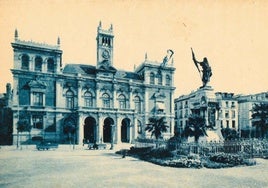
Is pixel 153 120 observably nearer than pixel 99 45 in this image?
Yes

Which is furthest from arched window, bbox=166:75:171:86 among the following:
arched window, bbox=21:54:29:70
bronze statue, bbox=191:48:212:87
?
arched window, bbox=21:54:29:70

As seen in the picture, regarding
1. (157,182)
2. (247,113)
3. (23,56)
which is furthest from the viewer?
(247,113)

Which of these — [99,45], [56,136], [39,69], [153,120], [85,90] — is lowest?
[56,136]

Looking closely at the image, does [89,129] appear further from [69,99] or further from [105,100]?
[69,99]

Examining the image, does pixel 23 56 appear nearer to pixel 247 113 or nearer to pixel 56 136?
pixel 56 136

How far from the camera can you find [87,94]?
129 feet

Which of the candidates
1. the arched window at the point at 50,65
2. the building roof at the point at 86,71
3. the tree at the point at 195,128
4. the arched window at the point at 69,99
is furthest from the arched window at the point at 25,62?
the tree at the point at 195,128

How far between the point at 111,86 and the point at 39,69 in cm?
1211

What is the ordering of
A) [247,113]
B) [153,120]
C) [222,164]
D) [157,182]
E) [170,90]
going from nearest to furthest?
[157,182], [222,164], [153,120], [170,90], [247,113]

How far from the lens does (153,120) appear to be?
26.7 m

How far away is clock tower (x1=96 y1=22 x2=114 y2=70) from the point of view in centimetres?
4125

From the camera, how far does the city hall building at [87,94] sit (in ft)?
115

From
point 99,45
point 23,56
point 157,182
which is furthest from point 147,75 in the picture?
point 157,182

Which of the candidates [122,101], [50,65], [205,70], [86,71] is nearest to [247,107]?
[122,101]
